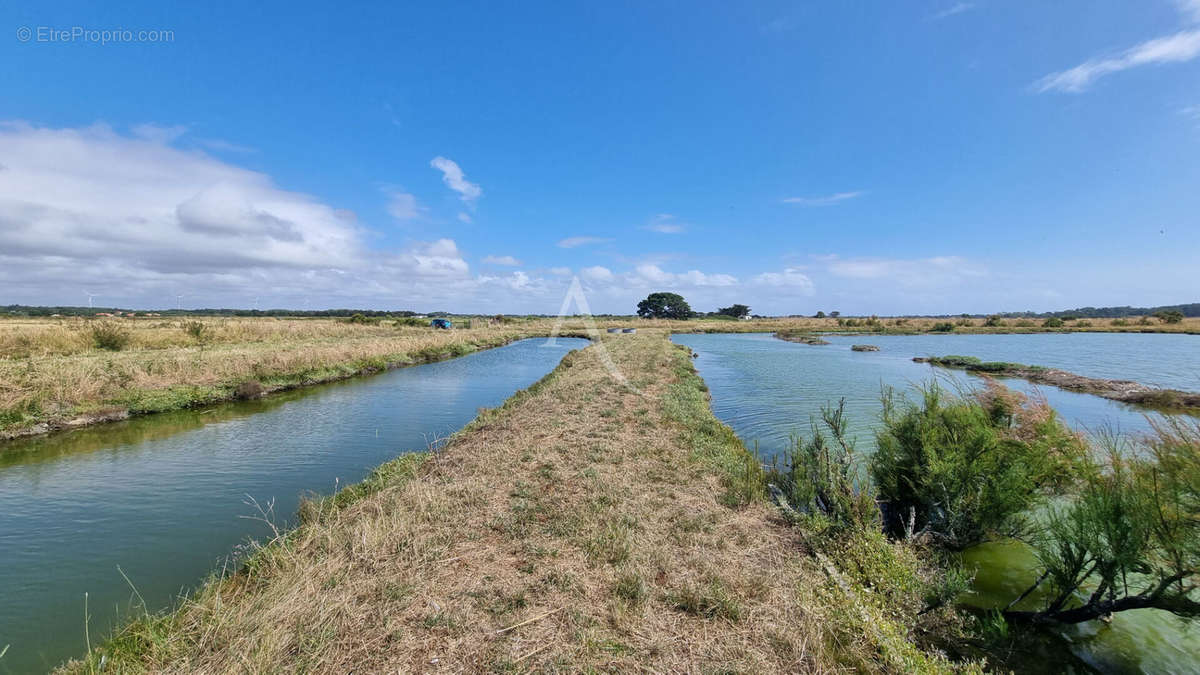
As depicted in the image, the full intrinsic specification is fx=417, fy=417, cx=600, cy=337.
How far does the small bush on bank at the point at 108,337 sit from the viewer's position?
25812 mm

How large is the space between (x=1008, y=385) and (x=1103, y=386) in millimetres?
7599

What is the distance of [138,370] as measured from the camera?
58.2 ft

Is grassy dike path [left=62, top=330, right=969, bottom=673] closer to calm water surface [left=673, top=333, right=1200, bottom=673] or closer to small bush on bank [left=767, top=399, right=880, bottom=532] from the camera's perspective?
small bush on bank [left=767, top=399, right=880, bottom=532]

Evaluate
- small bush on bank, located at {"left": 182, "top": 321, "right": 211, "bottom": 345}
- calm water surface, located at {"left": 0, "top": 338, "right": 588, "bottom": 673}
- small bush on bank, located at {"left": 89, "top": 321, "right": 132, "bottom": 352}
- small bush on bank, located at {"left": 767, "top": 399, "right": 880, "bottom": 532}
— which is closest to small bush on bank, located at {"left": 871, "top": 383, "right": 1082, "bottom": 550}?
small bush on bank, located at {"left": 767, "top": 399, "right": 880, "bottom": 532}

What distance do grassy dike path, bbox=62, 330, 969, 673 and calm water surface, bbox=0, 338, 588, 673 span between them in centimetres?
172

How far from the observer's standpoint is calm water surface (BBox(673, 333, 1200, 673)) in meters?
4.82

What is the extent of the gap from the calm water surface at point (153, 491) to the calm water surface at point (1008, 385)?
11207 millimetres

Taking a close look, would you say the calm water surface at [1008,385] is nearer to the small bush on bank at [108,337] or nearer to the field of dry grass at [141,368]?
the field of dry grass at [141,368]

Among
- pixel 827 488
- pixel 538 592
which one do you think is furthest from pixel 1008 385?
pixel 538 592

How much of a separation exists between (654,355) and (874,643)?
27351 millimetres

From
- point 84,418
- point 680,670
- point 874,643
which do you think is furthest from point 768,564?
point 84,418

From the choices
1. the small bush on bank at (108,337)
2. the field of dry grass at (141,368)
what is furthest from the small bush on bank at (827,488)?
the small bush on bank at (108,337)

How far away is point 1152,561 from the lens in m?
4.15

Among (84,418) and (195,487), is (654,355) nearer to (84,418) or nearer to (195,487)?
(195,487)
